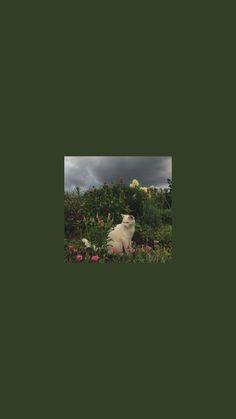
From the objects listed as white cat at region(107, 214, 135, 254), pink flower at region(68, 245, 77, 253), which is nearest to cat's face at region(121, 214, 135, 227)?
white cat at region(107, 214, 135, 254)

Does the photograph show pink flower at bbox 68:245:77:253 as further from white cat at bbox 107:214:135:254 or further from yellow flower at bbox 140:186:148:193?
yellow flower at bbox 140:186:148:193

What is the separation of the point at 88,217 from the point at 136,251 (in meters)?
0.95

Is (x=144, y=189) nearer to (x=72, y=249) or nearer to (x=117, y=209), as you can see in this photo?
(x=117, y=209)

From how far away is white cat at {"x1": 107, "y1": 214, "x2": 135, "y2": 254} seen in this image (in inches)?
229

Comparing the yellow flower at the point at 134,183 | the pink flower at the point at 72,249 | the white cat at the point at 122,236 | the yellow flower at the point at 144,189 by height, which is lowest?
the pink flower at the point at 72,249

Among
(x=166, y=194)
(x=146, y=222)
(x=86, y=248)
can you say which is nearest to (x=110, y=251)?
(x=86, y=248)

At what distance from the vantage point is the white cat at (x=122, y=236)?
5805 mm

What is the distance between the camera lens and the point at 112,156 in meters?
5.71

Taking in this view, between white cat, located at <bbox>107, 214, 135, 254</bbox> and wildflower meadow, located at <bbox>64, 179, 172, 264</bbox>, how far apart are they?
65mm

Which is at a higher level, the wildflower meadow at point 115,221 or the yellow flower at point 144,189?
the yellow flower at point 144,189

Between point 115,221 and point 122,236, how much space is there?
11.4 inches

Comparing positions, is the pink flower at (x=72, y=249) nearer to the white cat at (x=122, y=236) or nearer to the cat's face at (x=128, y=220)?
the white cat at (x=122, y=236)

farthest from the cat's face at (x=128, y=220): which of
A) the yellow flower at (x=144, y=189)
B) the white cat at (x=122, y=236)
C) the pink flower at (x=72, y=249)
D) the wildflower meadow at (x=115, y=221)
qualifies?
the pink flower at (x=72, y=249)

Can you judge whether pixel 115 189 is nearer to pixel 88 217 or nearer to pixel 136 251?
Result: pixel 88 217
